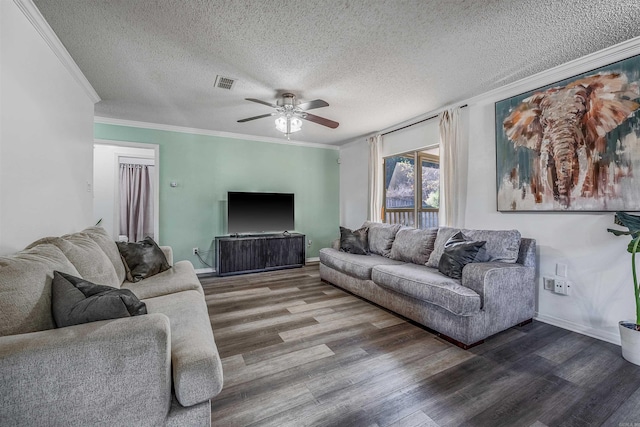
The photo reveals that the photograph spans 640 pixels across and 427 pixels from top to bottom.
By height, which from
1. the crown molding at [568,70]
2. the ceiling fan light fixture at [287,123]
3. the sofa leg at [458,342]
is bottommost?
the sofa leg at [458,342]

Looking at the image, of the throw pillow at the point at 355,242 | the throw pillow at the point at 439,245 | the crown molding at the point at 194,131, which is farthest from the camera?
the crown molding at the point at 194,131

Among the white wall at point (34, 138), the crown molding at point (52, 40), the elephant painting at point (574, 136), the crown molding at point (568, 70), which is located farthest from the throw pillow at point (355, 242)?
the crown molding at point (52, 40)

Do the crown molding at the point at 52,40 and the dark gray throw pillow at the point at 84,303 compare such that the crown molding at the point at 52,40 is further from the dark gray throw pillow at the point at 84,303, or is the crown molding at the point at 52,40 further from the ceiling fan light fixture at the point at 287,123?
the ceiling fan light fixture at the point at 287,123

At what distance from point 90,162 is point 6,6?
1.91 m

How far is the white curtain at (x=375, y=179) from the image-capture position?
5.02 meters

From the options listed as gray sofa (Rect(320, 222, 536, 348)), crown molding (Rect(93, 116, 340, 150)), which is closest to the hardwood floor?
gray sofa (Rect(320, 222, 536, 348))

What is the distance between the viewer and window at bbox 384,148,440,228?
4.45m

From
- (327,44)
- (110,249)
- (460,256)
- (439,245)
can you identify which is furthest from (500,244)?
(110,249)

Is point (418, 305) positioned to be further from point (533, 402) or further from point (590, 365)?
point (590, 365)

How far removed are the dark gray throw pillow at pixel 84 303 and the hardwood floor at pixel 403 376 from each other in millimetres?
805

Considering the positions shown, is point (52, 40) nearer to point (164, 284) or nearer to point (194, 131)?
point (164, 284)

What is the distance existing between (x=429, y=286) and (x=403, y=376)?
86 cm

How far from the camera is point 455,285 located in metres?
2.39

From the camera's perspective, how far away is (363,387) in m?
1.75
